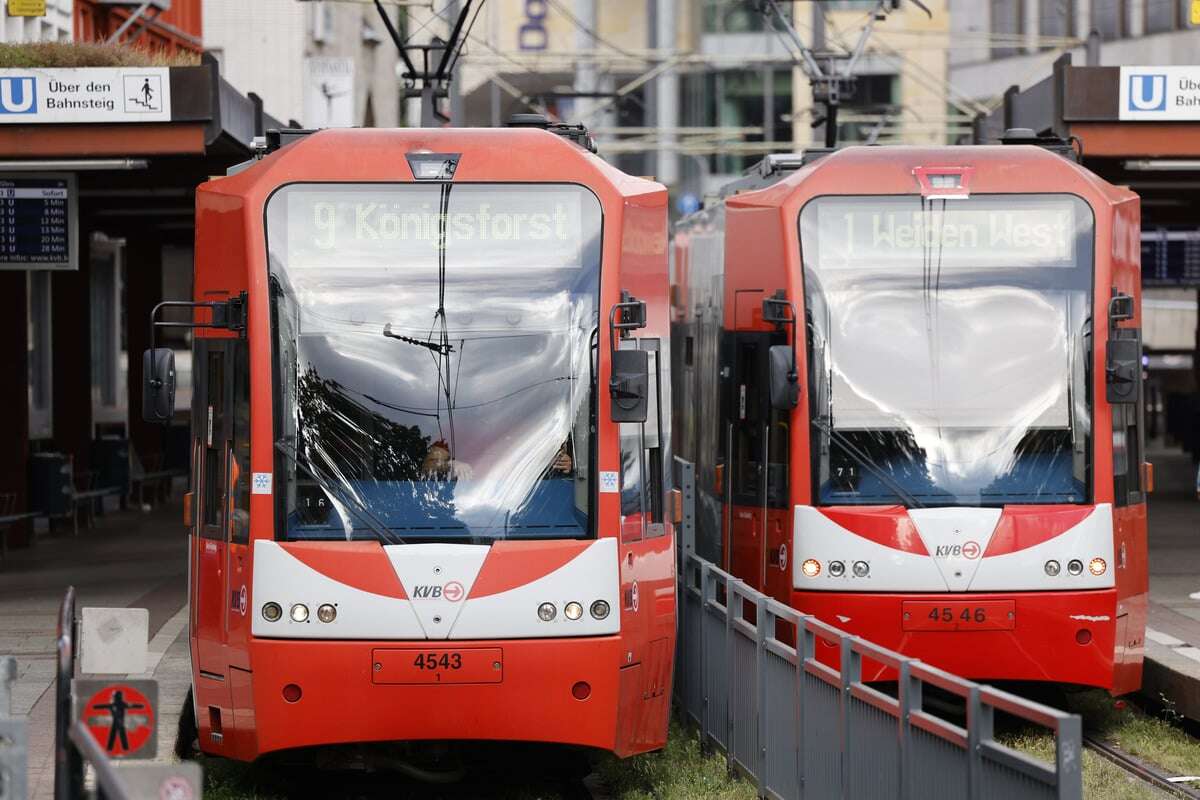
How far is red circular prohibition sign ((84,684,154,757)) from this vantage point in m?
7.64

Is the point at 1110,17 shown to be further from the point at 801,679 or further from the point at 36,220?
the point at 801,679

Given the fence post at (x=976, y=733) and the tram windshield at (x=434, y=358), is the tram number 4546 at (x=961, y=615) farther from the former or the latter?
the fence post at (x=976, y=733)

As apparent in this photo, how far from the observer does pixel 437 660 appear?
34.9 ft

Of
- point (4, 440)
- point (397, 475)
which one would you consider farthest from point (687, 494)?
point (4, 440)

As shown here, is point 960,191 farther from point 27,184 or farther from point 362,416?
point 27,184

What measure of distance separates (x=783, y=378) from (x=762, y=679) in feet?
7.50

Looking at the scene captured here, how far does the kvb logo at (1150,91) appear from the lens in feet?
61.3

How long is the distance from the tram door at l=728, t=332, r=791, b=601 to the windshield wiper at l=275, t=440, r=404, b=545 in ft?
10.5

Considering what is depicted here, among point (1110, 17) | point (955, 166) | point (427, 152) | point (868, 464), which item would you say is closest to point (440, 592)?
point (427, 152)

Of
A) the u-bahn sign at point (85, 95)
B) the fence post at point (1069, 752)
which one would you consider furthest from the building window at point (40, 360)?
the fence post at point (1069, 752)

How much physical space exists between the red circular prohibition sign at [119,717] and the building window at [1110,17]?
52.9 meters

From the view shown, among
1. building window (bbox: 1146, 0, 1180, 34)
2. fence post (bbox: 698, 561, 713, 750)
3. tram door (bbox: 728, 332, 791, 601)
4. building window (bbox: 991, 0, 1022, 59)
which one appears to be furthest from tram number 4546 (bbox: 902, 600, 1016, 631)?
building window (bbox: 991, 0, 1022, 59)

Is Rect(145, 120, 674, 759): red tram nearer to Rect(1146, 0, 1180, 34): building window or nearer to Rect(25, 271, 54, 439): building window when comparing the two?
Rect(25, 271, 54, 439): building window

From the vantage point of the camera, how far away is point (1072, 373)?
13.1m
